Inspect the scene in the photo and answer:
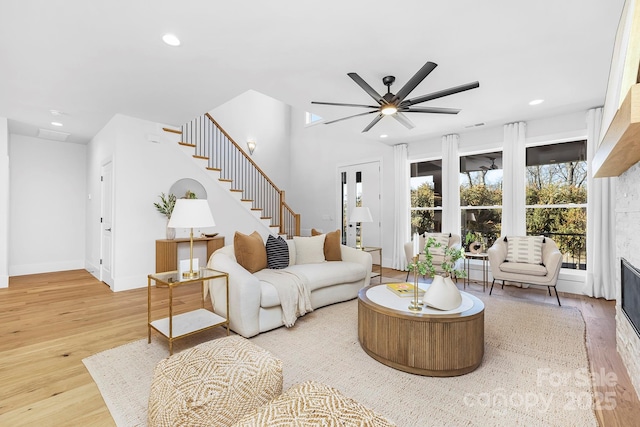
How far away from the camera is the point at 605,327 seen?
3.19 meters

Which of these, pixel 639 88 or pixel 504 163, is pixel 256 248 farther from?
pixel 504 163

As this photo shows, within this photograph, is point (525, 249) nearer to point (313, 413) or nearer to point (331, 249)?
point (331, 249)

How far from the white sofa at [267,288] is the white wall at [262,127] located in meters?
4.29

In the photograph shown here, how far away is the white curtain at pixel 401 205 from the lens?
243 inches

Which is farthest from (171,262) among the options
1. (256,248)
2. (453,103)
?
(453,103)

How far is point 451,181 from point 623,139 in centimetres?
429

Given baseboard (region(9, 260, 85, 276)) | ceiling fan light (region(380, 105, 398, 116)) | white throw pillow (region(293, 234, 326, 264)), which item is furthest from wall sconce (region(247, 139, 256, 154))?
ceiling fan light (region(380, 105, 398, 116))

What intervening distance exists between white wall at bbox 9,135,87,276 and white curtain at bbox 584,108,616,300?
29.4 feet

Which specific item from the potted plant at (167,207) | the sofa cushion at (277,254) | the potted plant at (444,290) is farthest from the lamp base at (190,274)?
the potted plant at (167,207)

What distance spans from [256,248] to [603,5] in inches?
142

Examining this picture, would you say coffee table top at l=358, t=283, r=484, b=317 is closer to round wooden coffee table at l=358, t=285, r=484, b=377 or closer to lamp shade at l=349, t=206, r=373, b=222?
round wooden coffee table at l=358, t=285, r=484, b=377

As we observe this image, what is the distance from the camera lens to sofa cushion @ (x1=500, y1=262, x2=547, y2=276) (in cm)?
406

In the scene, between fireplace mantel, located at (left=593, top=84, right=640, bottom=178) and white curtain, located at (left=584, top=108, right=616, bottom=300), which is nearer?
fireplace mantel, located at (left=593, top=84, right=640, bottom=178)

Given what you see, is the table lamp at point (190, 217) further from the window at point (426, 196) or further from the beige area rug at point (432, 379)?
the window at point (426, 196)
